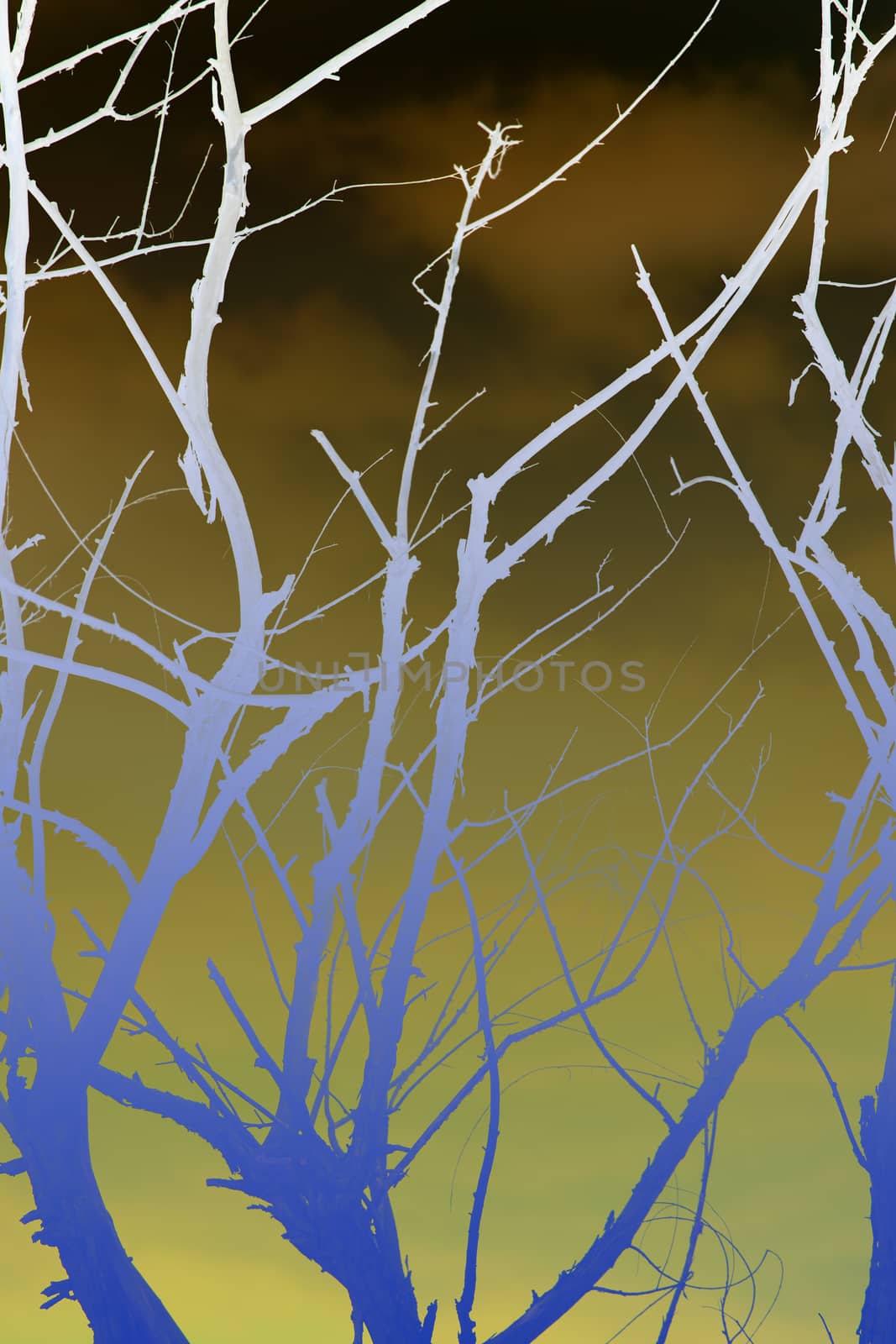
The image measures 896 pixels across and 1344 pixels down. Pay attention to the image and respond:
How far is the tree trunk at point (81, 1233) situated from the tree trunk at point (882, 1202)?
7.89ft

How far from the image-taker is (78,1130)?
3998 mm

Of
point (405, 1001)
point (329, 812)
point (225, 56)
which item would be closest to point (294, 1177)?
point (405, 1001)

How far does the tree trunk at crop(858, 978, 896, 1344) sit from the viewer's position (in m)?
4.16

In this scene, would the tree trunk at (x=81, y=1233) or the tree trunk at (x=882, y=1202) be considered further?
the tree trunk at (x=882, y=1202)

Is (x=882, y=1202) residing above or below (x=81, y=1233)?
above

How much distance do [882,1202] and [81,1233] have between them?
2.83 meters

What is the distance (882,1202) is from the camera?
4.31 m

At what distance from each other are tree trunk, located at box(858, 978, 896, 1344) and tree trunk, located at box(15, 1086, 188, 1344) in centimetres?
241

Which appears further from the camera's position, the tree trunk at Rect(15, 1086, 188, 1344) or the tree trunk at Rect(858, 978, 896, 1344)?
the tree trunk at Rect(858, 978, 896, 1344)

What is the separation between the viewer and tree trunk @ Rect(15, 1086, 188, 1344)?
3.90 meters

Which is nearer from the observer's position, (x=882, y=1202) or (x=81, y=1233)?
(x=81, y=1233)

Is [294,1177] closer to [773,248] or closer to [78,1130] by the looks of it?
[78,1130]

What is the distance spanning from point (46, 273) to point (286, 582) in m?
1.57

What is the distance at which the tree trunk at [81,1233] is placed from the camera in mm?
3900
